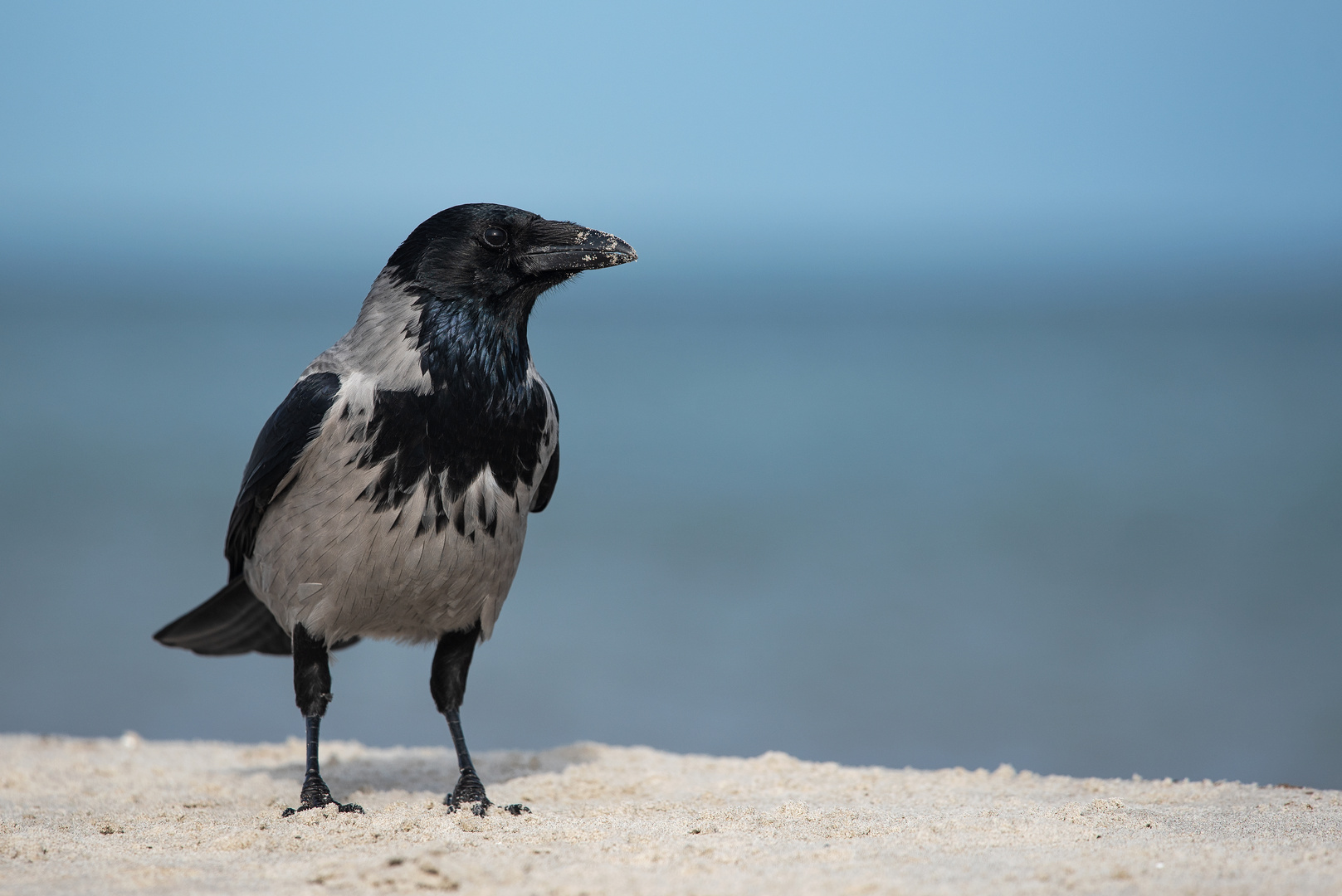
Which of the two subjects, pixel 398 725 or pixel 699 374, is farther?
pixel 699 374

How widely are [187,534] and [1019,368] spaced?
20570 mm

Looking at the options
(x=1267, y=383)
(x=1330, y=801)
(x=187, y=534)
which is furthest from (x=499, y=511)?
(x=1267, y=383)

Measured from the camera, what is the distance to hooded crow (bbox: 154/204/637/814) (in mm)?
3982

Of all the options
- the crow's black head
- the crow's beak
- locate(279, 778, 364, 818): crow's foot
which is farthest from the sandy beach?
the crow's beak

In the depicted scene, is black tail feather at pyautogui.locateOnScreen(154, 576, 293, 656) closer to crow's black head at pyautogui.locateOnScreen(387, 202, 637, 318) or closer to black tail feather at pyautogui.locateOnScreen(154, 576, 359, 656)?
black tail feather at pyautogui.locateOnScreen(154, 576, 359, 656)

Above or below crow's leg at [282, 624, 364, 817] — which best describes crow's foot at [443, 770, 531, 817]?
below

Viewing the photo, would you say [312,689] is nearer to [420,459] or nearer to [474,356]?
[420,459]

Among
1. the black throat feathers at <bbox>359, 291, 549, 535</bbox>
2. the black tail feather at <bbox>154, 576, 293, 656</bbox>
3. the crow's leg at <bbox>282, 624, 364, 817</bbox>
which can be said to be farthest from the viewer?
the black tail feather at <bbox>154, 576, 293, 656</bbox>

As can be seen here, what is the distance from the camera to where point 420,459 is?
3.96 m

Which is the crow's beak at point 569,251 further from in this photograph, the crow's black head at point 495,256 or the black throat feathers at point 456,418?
the black throat feathers at point 456,418

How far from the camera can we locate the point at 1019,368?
27625 mm

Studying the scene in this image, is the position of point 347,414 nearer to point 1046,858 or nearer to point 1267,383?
point 1046,858

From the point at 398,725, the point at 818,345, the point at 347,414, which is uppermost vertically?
the point at 818,345

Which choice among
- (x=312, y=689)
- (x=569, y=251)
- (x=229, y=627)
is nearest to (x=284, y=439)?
(x=312, y=689)
